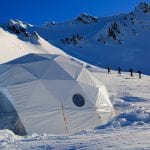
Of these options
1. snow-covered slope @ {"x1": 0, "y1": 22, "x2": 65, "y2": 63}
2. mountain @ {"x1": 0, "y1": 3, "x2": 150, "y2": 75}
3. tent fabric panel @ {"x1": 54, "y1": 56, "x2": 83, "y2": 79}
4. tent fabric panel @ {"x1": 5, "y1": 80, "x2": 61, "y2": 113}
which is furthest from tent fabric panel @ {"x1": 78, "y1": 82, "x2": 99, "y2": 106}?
mountain @ {"x1": 0, "y1": 3, "x2": 150, "y2": 75}

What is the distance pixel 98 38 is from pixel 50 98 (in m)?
80.2

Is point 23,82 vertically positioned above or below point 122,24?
below

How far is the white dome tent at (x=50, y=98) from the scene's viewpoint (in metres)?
16.6

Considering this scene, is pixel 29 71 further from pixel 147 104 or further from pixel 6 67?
pixel 147 104

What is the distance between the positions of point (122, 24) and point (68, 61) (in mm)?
88358

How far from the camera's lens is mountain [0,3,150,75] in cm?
7475

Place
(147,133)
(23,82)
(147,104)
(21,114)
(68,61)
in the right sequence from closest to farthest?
(147,133), (21,114), (23,82), (68,61), (147,104)

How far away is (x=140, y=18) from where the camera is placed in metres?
111

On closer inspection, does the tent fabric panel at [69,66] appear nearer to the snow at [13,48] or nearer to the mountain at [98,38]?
the snow at [13,48]

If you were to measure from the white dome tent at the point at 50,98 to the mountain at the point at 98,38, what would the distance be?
127ft

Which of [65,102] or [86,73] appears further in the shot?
[86,73]

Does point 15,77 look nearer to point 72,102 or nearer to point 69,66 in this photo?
point 72,102

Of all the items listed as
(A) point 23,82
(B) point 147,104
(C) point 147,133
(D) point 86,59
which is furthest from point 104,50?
(C) point 147,133

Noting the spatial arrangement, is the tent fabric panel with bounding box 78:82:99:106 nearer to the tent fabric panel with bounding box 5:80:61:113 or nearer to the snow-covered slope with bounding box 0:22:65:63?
the tent fabric panel with bounding box 5:80:61:113
